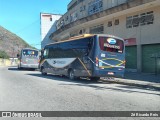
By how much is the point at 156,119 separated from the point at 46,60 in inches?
766

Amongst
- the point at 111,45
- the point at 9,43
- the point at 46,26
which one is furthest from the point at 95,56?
the point at 9,43

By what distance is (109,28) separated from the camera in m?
31.6

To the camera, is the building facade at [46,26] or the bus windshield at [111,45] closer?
the bus windshield at [111,45]

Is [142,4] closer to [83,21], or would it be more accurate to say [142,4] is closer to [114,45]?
[114,45]

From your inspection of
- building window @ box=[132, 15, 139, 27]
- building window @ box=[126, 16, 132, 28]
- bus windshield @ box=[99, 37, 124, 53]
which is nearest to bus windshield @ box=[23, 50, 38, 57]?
building window @ box=[126, 16, 132, 28]

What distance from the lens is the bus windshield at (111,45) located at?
59.5 ft

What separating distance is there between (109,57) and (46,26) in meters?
52.4

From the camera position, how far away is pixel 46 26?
228ft

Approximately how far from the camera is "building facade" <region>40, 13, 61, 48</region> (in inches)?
2707

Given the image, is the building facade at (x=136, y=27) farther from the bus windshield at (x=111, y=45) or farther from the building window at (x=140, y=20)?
the bus windshield at (x=111, y=45)

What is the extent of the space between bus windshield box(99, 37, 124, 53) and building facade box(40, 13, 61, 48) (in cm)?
5085

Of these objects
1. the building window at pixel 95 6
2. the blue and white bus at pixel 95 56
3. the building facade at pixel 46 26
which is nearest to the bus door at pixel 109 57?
the blue and white bus at pixel 95 56

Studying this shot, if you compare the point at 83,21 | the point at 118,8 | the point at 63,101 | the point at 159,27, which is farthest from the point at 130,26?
the point at 63,101

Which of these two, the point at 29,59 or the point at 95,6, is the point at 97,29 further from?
the point at 29,59
